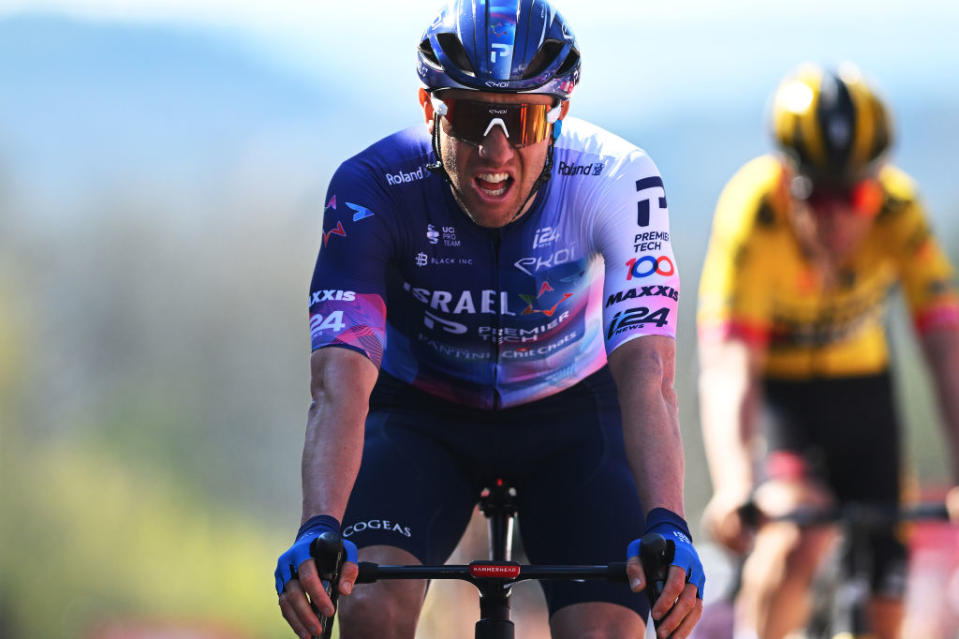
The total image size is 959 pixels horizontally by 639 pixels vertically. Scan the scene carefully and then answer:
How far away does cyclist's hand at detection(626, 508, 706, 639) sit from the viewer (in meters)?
2.99

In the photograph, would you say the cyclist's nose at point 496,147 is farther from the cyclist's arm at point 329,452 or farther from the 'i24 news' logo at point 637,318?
the cyclist's arm at point 329,452

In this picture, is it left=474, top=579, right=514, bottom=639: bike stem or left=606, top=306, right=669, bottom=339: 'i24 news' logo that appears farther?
left=606, top=306, right=669, bottom=339: 'i24 news' logo

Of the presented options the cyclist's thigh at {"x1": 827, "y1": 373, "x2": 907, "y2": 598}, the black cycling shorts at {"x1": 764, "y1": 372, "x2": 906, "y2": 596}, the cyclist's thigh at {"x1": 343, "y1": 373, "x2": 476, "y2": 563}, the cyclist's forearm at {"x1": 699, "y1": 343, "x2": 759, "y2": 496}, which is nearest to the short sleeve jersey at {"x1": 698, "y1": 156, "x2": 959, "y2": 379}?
the cyclist's forearm at {"x1": 699, "y1": 343, "x2": 759, "y2": 496}

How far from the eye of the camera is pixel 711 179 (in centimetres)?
2662

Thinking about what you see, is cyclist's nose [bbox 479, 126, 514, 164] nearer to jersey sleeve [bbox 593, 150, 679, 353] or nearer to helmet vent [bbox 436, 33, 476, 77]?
helmet vent [bbox 436, 33, 476, 77]

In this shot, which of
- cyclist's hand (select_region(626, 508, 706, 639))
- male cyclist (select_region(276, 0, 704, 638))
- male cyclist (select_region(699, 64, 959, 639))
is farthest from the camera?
male cyclist (select_region(699, 64, 959, 639))

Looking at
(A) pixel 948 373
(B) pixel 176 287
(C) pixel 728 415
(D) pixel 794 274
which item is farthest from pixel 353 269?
(B) pixel 176 287

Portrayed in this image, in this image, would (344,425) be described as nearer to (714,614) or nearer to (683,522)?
(683,522)

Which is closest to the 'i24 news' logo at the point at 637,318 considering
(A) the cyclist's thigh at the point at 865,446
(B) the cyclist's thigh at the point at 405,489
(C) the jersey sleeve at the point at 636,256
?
(C) the jersey sleeve at the point at 636,256

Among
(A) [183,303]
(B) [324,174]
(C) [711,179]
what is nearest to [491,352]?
(A) [183,303]

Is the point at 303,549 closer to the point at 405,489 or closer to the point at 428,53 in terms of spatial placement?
the point at 405,489

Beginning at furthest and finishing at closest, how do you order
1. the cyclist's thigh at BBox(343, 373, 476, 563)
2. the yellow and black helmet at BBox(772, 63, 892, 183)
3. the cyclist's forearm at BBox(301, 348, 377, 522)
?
1. the yellow and black helmet at BBox(772, 63, 892, 183)
2. the cyclist's thigh at BBox(343, 373, 476, 563)
3. the cyclist's forearm at BBox(301, 348, 377, 522)

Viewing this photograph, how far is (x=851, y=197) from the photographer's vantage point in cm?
633

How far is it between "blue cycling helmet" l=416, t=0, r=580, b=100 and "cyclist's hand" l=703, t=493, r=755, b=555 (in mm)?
2271
